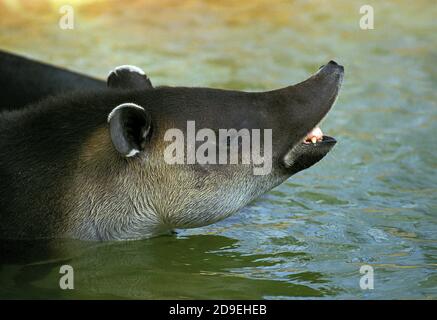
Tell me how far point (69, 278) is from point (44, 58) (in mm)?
8110

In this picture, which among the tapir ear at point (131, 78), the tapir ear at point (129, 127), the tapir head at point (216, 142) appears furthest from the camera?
the tapir ear at point (131, 78)

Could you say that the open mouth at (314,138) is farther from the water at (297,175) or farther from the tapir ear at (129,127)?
the tapir ear at (129,127)

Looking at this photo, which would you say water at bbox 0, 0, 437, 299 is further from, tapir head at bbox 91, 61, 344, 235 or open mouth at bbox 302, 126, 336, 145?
open mouth at bbox 302, 126, 336, 145

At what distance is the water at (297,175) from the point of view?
9422 millimetres

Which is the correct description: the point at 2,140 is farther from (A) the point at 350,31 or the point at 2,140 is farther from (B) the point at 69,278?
(A) the point at 350,31

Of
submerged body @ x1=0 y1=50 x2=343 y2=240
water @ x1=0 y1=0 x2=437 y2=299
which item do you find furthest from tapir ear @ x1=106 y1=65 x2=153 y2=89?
water @ x1=0 y1=0 x2=437 y2=299

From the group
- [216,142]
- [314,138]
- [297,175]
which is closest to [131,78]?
[216,142]

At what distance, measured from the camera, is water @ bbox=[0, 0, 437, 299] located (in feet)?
30.9

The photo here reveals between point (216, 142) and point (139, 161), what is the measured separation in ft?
2.35

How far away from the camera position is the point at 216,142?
9273 mm

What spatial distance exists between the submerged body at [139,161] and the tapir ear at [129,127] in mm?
57

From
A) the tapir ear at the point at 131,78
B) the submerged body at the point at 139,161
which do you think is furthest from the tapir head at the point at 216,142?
the tapir ear at the point at 131,78

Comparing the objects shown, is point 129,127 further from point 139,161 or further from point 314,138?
point 314,138
